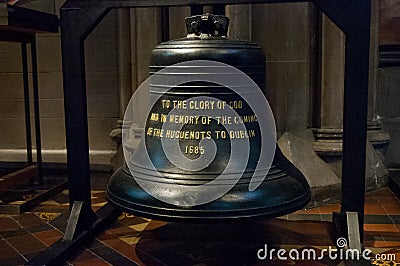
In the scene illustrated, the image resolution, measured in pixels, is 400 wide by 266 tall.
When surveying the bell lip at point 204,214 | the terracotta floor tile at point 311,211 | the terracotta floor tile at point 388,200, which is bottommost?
the terracotta floor tile at point 311,211

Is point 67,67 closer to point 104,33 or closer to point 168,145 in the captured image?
point 168,145

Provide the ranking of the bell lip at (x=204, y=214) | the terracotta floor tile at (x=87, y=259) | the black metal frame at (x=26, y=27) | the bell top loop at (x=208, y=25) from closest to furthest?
the bell lip at (x=204, y=214), the bell top loop at (x=208, y=25), the terracotta floor tile at (x=87, y=259), the black metal frame at (x=26, y=27)

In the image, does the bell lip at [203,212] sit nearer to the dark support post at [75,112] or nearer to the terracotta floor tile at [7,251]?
the dark support post at [75,112]

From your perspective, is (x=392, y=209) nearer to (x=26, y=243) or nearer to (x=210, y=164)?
(x=210, y=164)

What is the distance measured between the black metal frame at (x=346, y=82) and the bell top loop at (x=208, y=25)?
0.27ft

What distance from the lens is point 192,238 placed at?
95.0 inches

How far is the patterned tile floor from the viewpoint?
2148 mm

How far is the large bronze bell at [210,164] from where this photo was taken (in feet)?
5.90

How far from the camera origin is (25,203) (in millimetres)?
2891

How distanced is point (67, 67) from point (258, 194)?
96 cm

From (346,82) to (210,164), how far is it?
600mm

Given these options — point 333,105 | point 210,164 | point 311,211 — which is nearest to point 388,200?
point 311,211

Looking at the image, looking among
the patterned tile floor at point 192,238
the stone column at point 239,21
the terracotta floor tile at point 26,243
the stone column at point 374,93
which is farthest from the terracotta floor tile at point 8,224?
the stone column at point 374,93

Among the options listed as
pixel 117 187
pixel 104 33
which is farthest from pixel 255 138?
pixel 104 33
